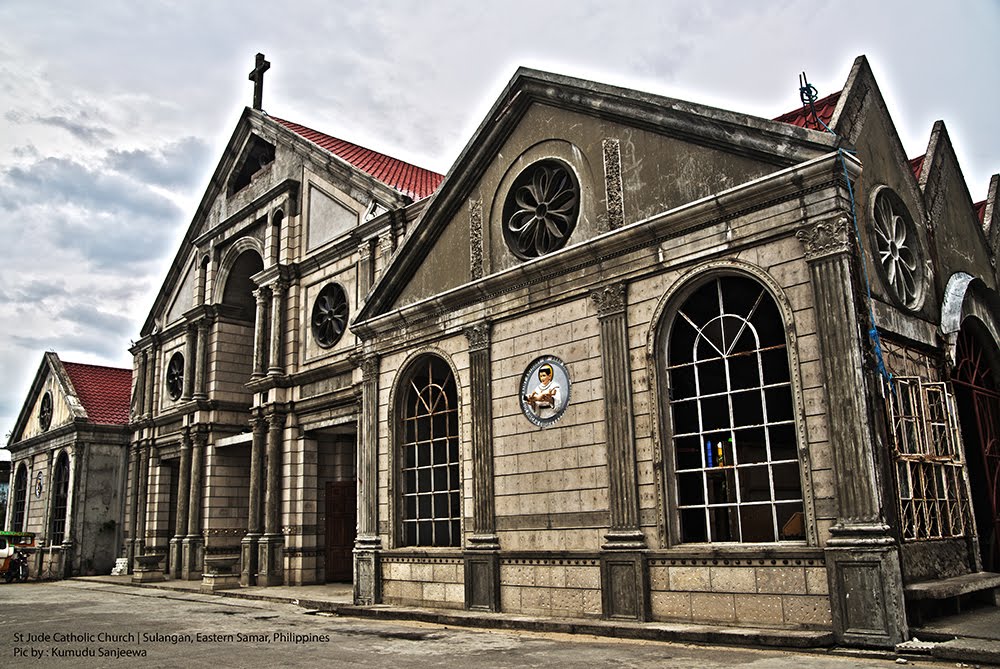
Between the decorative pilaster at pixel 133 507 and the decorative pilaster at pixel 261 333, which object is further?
the decorative pilaster at pixel 133 507

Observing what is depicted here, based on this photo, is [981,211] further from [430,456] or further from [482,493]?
[430,456]

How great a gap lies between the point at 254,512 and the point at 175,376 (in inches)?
363

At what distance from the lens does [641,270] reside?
40.9 feet

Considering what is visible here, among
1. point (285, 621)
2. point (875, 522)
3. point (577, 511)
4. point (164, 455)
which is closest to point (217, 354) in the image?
point (164, 455)

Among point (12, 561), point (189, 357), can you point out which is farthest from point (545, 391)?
point (12, 561)

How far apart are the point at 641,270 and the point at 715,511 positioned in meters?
3.59

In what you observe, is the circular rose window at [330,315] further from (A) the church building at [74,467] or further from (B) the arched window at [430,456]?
(A) the church building at [74,467]

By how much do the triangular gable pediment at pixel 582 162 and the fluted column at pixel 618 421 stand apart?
1313 millimetres

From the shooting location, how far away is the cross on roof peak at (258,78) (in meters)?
27.8

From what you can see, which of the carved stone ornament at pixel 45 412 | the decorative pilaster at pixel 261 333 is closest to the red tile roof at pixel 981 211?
the decorative pilaster at pixel 261 333

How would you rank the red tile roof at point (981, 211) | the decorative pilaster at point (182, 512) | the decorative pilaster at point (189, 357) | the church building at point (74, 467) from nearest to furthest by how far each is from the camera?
the red tile roof at point (981, 211) → the decorative pilaster at point (182, 512) → the decorative pilaster at point (189, 357) → the church building at point (74, 467)

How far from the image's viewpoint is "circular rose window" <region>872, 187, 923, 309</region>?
38.6ft

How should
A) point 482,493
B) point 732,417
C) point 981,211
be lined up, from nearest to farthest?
point 732,417, point 482,493, point 981,211

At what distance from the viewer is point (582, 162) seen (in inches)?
543
